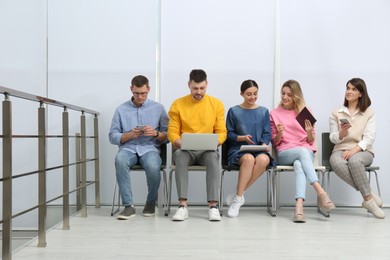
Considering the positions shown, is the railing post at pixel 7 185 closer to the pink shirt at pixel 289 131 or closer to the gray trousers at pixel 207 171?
the gray trousers at pixel 207 171

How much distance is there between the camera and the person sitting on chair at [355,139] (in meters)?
3.57

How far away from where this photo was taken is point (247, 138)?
3586 mm

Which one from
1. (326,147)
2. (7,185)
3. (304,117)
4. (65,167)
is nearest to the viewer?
(7,185)

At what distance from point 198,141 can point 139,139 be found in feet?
1.81

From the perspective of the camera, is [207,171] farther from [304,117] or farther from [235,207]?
[304,117]

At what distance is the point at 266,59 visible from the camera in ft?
13.9

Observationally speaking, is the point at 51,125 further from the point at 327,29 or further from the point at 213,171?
the point at 327,29

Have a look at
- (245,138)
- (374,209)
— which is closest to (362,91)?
(374,209)

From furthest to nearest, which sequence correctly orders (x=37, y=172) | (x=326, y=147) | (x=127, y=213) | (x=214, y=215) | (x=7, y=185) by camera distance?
(x=326, y=147) < (x=127, y=213) < (x=214, y=215) < (x=37, y=172) < (x=7, y=185)

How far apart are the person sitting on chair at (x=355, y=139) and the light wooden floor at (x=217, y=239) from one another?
0.88 ft

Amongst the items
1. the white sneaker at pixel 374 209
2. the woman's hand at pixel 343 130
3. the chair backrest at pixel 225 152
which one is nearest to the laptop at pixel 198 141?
the chair backrest at pixel 225 152

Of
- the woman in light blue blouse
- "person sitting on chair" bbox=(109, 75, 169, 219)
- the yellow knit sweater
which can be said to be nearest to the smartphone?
the woman in light blue blouse

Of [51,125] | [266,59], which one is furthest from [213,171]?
[51,125]

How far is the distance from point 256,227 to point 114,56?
6.74ft
